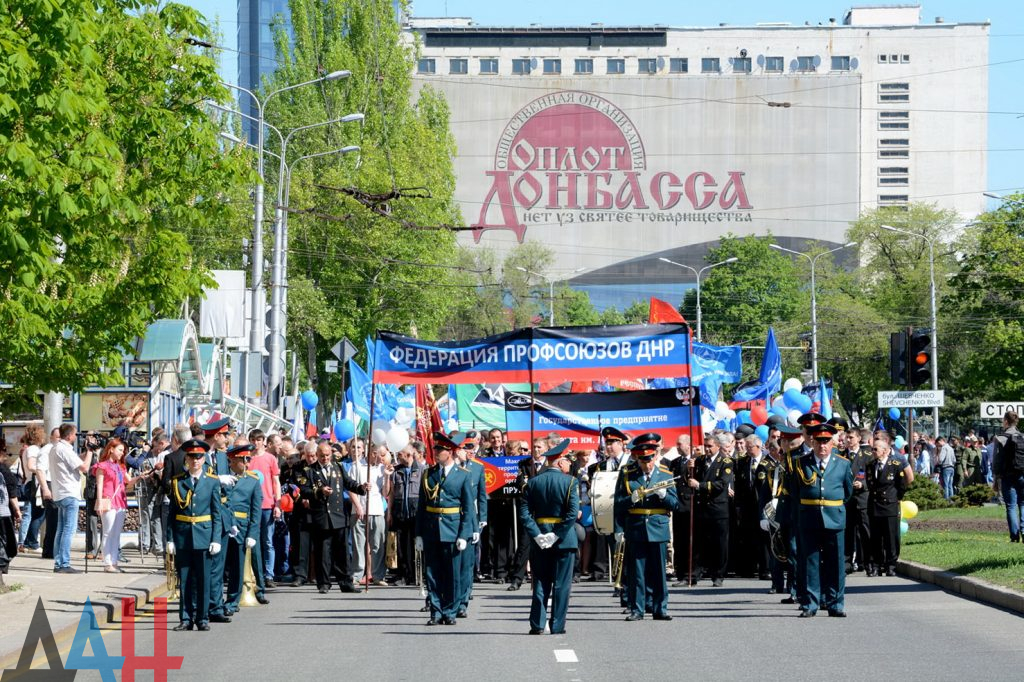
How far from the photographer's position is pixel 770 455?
59.8 feet

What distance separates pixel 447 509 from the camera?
49.1 feet

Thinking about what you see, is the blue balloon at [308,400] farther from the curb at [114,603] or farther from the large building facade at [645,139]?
the large building facade at [645,139]

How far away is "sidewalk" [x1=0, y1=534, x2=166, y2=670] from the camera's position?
13.7m

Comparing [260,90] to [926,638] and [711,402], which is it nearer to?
[711,402]

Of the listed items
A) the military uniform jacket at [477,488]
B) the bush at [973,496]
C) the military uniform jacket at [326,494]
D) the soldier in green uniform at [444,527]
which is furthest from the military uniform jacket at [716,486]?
the bush at [973,496]

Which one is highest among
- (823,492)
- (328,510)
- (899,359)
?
(899,359)

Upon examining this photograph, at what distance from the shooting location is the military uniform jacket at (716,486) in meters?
18.8

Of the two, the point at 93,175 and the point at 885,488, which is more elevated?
the point at 93,175

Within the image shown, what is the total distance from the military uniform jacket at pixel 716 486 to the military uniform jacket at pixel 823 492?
3.35 meters

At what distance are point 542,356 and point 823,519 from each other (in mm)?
6007

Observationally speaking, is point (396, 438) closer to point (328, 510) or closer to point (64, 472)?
point (64, 472)

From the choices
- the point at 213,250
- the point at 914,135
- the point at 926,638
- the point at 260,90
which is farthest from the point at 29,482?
the point at 914,135

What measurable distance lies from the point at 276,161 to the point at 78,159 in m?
42.3

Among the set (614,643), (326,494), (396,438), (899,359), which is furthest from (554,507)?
(899,359)
